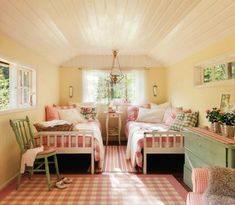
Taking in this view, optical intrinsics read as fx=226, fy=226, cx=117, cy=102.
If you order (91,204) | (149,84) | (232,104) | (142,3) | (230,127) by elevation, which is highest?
(142,3)

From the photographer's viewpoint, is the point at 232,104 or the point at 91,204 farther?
the point at 232,104

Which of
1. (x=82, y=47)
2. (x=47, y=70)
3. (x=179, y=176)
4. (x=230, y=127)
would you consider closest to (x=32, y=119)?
(x=47, y=70)

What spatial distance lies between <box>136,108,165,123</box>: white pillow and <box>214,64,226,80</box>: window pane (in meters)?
1.96

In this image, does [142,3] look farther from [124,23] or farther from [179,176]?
[179,176]

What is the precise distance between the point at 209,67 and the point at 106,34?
5.85 feet

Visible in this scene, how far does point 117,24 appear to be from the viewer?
10.7 ft

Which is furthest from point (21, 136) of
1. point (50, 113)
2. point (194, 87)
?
point (194, 87)

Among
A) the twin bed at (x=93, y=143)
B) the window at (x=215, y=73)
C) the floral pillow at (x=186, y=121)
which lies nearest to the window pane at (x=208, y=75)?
the window at (x=215, y=73)

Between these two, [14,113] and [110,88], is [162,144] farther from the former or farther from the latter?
[110,88]

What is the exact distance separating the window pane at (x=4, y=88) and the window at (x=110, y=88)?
2.62m

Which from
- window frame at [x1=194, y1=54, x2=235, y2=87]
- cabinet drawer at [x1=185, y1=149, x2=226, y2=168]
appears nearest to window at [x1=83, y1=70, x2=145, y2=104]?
window frame at [x1=194, y1=54, x2=235, y2=87]

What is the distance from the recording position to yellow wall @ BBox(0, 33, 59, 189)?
2.86 m

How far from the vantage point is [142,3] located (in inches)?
99.4

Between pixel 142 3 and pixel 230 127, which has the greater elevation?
pixel 142 3
